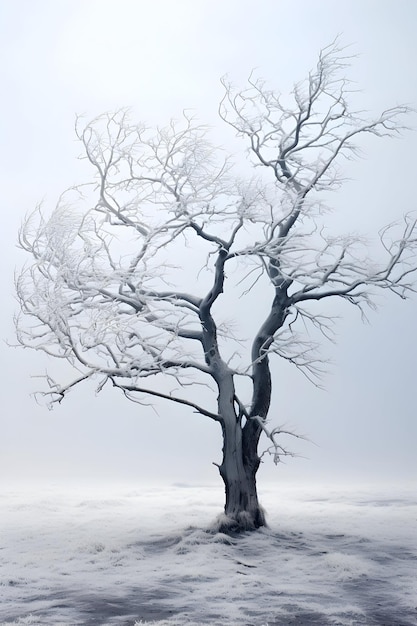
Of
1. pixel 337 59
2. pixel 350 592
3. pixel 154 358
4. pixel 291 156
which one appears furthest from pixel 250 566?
pixel 337 59

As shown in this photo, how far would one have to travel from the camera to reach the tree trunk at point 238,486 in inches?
418

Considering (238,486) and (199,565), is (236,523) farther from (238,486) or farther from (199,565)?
(199,565)

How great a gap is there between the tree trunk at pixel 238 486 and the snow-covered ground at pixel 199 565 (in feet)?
0.90

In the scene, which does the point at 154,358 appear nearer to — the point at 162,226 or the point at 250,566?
the point at 162,226

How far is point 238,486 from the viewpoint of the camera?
1072 cm

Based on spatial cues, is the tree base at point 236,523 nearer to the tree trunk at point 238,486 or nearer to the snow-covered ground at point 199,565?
the tree trunk at point 238,486

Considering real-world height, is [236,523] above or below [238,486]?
below

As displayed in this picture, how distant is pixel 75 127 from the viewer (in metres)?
10.9

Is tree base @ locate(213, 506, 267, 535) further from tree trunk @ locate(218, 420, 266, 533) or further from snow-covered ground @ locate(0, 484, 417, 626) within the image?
snow-covered ground @ locate(0, 484, 417, 626)

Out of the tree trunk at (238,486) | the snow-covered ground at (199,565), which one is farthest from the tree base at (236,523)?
the snow-covered ground at (199,565)

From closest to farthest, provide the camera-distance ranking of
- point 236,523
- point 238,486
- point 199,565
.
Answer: point 199,565 < point 236,523 < point 238,486

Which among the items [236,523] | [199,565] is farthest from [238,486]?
[199,565]

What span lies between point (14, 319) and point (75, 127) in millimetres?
2929

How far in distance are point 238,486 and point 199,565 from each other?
6.43 ft
